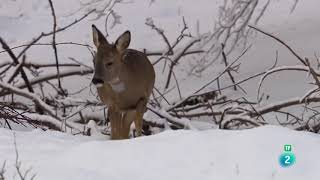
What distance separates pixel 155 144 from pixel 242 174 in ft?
1.98

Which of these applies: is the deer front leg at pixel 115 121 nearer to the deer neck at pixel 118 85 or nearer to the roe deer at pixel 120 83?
the roe deer at pixel 120 83

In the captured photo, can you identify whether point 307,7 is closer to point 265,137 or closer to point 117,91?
point 117,91

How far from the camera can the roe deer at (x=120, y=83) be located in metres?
5.51

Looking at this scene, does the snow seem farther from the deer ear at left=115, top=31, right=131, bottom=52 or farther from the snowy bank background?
the deer ear at left=115, top=31, right=131, bottom=52

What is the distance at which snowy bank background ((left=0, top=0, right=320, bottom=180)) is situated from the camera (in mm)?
3562

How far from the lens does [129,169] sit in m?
3.59

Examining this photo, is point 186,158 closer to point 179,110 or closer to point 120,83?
point 120,83

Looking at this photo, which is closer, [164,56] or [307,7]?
[164,56]

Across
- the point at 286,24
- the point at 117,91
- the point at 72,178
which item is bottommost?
the point at 72,178

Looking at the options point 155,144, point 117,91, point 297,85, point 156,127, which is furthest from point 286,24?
point 155,144

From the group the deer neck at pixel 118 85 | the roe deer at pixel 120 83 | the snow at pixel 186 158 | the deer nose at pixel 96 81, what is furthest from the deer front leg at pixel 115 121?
the snow at pixel 186 158

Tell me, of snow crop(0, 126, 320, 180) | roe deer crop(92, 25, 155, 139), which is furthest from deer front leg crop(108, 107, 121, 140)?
snow crop(0, 126, 320, 180)

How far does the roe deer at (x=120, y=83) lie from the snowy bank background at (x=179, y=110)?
0.27m

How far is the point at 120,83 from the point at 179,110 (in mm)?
2174
